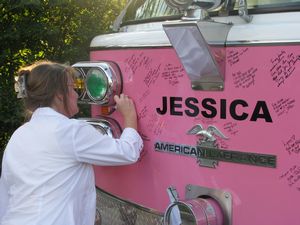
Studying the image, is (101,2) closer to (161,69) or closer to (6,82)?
(6,82)

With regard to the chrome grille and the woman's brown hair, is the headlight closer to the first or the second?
the woman's brown hair

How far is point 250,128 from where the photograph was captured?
1.86 m

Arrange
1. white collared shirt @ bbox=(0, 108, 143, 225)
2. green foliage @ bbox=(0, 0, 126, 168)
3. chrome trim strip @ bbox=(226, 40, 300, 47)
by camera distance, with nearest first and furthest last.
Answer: chrome trim strip @ bbox=(226, 40, 300, 47) < white collared shirt @ bbox=(0, 108, 143, 225) < green foliage @ bbox=(0, 0, 126, 168)

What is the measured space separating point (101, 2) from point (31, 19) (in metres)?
0.79

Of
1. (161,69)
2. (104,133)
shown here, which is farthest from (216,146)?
(104,133)

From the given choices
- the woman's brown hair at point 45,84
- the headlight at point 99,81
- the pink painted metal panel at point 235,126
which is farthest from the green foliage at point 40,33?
the pink painted metal panel at point 235,126

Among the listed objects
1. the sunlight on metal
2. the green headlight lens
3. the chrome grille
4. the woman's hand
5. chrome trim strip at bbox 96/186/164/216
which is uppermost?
the sunlight on metal

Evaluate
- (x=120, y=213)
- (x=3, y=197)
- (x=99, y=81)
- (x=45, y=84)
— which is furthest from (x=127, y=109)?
(x=3, y=197)

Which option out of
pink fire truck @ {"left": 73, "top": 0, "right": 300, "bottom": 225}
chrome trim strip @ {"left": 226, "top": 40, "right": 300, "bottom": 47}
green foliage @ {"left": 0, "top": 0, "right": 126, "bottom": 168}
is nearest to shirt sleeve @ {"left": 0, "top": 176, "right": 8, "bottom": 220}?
pink fire truck @ {"left": 73, "top": 0, "right": 300, "bottom": 225}

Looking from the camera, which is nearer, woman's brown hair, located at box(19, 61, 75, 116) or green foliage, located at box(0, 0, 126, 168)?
woman's brown hair, located at box(19, 61, 75, 116)

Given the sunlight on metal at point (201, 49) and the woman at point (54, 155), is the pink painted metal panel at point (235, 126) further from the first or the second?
the woman at point (54, 155)

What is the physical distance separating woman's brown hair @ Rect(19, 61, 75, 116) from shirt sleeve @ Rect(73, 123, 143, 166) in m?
0.19

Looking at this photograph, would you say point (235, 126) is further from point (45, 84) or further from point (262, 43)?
point (45, 84)

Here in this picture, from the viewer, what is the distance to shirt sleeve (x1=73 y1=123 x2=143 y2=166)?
2078 millimetres
